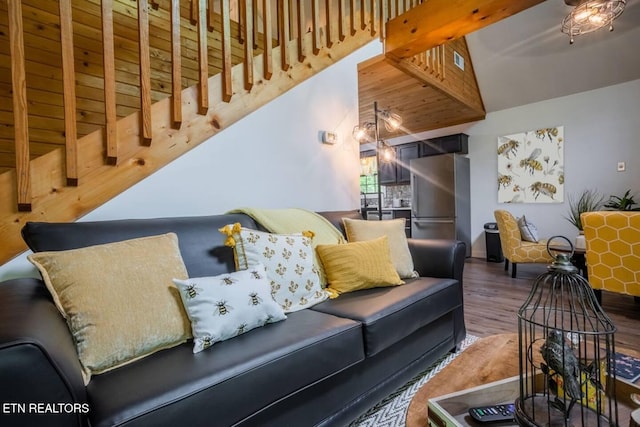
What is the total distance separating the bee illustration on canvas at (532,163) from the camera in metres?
4.66

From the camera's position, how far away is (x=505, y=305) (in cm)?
287

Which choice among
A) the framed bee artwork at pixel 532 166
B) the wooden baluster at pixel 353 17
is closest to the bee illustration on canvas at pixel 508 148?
the framed bee artwork at pixel 532 166

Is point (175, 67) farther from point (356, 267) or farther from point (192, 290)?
point (356, 267)

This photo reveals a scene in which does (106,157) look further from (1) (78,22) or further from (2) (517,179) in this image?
(2) (517,179)

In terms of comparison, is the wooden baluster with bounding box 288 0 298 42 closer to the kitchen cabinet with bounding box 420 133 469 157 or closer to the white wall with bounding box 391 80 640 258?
the kitchen cabinet with bounding box 420 133 469 157

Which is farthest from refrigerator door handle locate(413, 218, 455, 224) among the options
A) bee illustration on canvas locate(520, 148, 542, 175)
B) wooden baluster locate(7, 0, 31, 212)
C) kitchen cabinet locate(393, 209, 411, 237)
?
wooden baluster locate(7, 0, 31, 212)

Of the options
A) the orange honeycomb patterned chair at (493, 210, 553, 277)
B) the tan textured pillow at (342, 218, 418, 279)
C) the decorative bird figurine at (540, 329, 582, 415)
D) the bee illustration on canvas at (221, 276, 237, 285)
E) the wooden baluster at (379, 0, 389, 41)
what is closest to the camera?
the decorative bird figurine at (540, 329, 582, 415)

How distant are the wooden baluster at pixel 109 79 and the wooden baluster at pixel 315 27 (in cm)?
143

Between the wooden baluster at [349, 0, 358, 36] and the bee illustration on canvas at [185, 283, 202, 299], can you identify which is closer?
the bee illustration on canvas at [185, 283, 202, 299]

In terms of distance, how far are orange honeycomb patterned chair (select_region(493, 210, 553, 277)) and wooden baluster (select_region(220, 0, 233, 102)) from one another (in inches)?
132

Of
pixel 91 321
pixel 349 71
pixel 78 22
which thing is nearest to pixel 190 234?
pixel 91 321

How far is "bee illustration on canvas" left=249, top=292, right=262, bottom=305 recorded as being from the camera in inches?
48.3

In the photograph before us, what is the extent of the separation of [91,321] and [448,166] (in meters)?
5.00

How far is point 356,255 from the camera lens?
180cm
